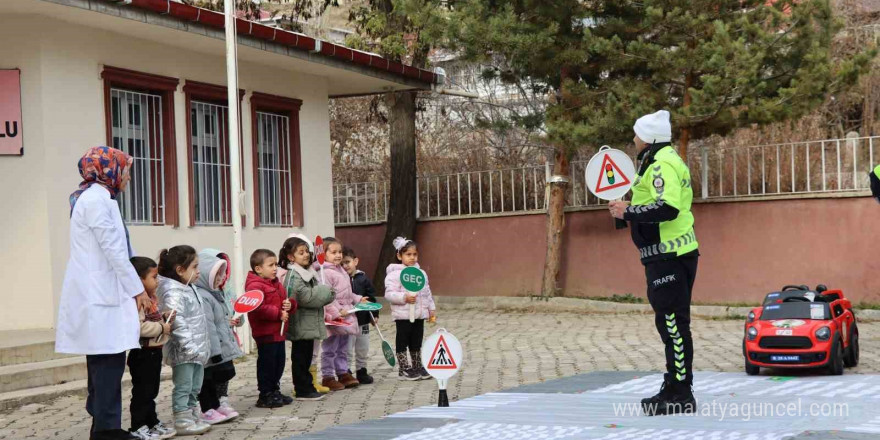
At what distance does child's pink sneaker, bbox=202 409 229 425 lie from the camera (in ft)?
27.6

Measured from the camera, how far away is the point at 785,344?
31.7 feet

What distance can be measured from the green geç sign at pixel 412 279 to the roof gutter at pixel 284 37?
4.41m

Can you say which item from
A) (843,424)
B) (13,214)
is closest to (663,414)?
(843,424)

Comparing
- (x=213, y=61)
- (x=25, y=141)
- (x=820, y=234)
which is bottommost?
(x=820, y=234)

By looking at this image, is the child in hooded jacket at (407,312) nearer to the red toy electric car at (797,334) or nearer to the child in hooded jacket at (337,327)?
the child in hooded jacket at (337,327)

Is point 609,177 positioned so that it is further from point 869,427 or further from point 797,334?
point 869,427

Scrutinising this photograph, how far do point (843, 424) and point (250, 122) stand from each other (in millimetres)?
10556

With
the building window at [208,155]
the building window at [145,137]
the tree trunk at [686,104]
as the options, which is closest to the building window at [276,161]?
the building window at [208,155]

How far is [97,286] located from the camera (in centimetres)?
728

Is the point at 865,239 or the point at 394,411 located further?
the point at 865,239

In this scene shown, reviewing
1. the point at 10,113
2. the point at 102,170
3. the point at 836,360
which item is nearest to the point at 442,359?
the point at 102,170

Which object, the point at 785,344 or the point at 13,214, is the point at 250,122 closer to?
the point at 13,214

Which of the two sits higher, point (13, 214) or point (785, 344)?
point (13, 214)

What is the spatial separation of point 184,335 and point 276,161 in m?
8.85
